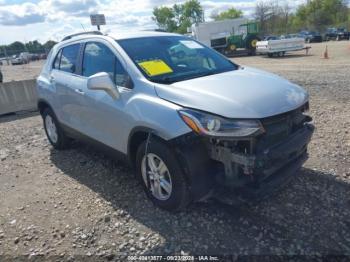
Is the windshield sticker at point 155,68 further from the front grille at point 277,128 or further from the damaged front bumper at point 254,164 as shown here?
the front grille at point 277,128

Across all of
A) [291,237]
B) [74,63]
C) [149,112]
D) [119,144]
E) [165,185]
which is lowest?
[291,237]

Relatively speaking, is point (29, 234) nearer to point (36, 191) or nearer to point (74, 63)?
point (36, 191)

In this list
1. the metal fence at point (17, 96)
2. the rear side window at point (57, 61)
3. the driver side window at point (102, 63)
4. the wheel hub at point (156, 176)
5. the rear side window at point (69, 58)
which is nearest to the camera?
the wheel hub at point (156, 176)

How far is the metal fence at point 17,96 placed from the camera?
9516 mm

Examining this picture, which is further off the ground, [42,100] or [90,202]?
[42,100]

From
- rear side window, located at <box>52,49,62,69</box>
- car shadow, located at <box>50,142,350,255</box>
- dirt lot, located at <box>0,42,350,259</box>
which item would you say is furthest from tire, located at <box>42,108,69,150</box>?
car shadow, located at <box>50,142,350,255</box>

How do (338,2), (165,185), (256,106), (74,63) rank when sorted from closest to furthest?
1. (256,106)
2. (165,185)
3. (74,63)
4. (338,2)

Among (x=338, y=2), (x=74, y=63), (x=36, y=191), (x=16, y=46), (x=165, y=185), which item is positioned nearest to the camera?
(x=165, y=185)

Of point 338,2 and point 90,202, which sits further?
point 338,2

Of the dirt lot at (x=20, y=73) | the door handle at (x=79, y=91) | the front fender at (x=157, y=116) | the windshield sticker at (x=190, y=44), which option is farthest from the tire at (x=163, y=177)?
the dirt lot at (x=20, y=73)

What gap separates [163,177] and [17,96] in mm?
7883

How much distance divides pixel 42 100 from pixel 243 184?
4100 millimetres

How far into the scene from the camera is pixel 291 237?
3062 mm

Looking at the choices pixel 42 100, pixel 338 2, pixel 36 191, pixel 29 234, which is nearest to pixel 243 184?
pixel 29 234
